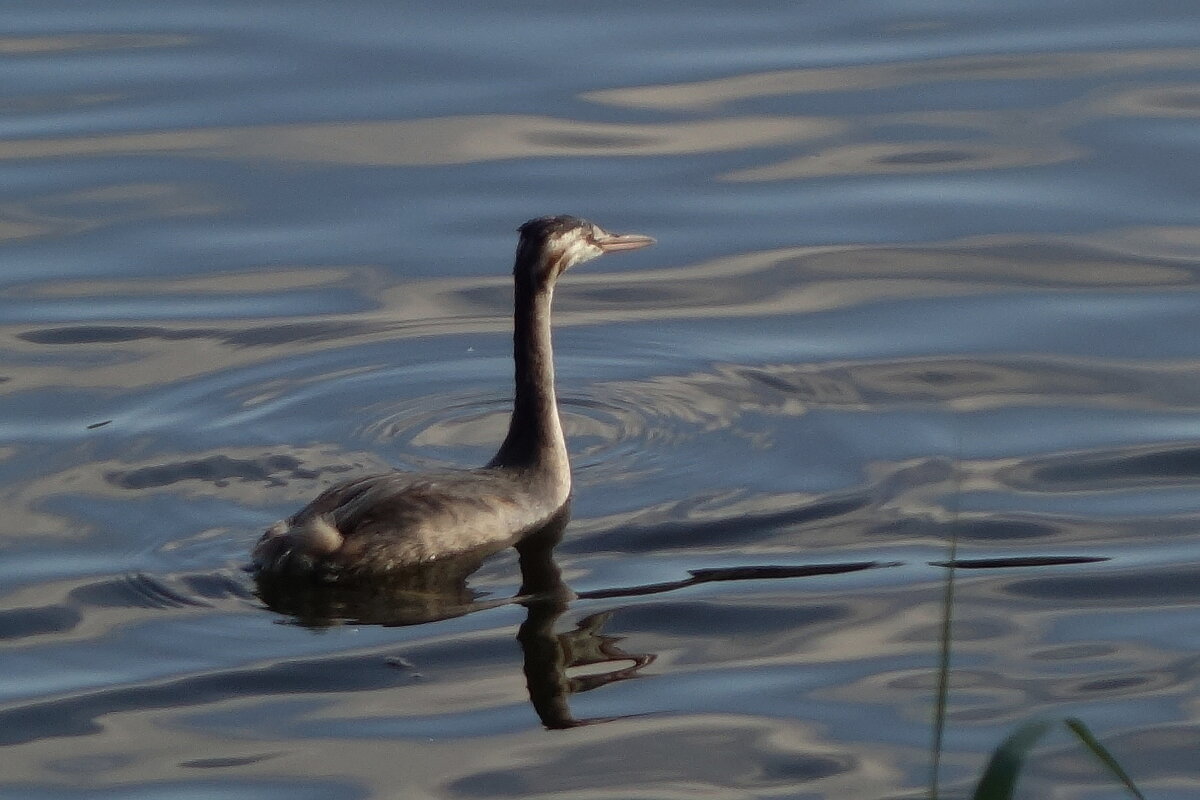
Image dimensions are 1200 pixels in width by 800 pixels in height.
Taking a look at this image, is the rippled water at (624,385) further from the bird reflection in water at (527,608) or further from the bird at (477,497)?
the bird at (477,497)

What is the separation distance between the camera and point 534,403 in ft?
33.0

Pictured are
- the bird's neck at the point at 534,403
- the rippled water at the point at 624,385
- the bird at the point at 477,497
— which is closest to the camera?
the rippled water at the point at 624,385

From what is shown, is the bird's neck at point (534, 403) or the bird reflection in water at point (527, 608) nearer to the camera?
the bird reflection in water at point (527, 608)

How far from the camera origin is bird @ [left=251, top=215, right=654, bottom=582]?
29.6 ft

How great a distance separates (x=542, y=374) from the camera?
33.5 feet

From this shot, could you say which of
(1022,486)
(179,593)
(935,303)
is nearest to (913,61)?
(935,303)

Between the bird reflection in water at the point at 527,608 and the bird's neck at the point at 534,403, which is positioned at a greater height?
the bird's neck at the point at 534,403

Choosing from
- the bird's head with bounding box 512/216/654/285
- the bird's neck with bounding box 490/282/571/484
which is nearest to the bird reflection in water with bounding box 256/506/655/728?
the bird's neck with bounding box 490/282/571/484

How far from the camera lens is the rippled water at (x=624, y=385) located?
311 inches

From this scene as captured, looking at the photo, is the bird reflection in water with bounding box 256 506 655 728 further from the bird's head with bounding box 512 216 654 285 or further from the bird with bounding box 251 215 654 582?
the bird's head with bounding box 512 216 654 285

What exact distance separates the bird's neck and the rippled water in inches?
10.8

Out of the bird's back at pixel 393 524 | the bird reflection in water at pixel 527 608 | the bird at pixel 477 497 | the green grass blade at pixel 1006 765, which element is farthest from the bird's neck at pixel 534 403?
the green grass blade at pixel 1006 765

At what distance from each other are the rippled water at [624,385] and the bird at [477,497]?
0.61 feet

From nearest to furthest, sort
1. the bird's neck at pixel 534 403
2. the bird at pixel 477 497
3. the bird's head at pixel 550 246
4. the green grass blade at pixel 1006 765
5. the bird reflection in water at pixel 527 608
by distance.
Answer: the green grass blade at pixel 1006 765, the bird reflection in water at pixel 527 608, the bird at pixel 477 497, the bird's neck at pixel 534 403, the bird's head at pixel 550 246
